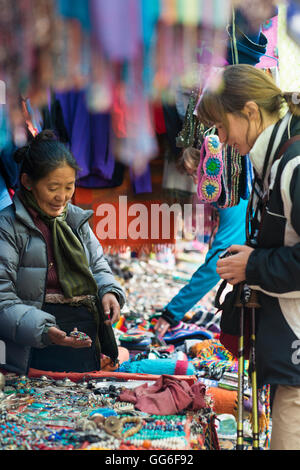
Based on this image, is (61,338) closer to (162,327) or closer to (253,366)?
(253,366)

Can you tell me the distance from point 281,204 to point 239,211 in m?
1.84

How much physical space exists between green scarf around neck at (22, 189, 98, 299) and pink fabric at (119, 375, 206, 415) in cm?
55

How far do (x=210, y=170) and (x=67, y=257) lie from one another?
1001 millimetres

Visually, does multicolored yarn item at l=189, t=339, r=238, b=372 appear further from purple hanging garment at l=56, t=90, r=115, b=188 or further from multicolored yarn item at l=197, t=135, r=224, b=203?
purple hanging garment at l=56, t=90, r=115, b=188

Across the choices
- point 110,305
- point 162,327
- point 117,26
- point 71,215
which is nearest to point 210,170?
point 71,215

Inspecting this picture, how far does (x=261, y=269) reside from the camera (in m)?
1.52

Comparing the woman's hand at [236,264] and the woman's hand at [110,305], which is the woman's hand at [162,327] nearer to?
the woman's hand at [110,305]

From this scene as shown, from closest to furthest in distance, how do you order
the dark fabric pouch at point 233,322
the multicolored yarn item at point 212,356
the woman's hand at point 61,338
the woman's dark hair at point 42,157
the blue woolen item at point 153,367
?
the dark fabric pouch at point 233,322 < the woman's hand at point 61,338 < the woman's dark hair at point 42,157 < the blue woolen item at point 153,367 < the multicolored yarn item at point 212,356

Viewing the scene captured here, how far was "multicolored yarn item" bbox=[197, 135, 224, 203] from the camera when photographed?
284 centimetres

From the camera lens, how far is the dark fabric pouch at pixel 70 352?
93.7 inches

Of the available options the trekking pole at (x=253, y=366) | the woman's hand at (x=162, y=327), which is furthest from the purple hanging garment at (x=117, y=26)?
the woman's hand at (x=162, y=327)

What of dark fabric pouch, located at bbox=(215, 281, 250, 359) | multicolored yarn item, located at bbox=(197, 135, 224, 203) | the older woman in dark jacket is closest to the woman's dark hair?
the older woman in dark jacket

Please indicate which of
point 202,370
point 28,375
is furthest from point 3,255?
point 202,370
